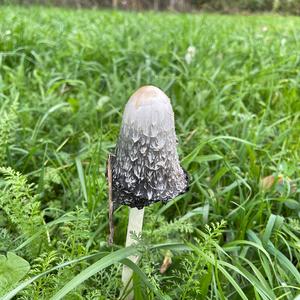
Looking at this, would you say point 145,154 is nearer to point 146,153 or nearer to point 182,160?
point 146,153

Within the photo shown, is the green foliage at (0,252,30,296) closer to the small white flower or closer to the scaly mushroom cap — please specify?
the scaly mushroom cap

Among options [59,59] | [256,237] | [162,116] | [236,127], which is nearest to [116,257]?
[162,116]

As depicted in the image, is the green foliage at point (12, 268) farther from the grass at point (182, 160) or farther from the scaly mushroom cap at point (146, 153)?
the scaly mushroom cap at point (146, 153)

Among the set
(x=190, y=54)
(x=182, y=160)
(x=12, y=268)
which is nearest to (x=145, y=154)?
(x=12, y=268)

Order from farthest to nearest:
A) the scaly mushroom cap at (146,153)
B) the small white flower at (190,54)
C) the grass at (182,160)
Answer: the small white flower at (190,54) < the grass at (182,160) < the scaly mushroom cap at (146,153)

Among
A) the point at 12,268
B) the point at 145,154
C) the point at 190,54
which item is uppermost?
the point at 145,154

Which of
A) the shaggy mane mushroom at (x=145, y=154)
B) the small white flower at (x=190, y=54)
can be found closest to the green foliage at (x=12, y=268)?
the shaggy mane mushroom at (x=145, y=154)
